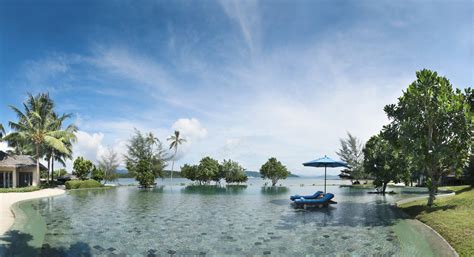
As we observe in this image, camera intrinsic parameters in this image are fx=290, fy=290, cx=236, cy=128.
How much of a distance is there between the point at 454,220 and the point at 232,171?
38565mm

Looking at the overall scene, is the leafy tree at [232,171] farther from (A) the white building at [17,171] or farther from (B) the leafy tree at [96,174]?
(A) the white building at [17,171]

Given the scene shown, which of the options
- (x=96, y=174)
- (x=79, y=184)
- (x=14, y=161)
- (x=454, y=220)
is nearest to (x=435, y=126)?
(x=454, y=220)

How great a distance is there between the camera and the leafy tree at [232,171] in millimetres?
47219

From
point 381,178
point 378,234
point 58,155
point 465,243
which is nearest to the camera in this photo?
point 465,243

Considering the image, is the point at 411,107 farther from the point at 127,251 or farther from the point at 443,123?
the point at 127,251

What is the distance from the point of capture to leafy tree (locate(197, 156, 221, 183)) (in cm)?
4463

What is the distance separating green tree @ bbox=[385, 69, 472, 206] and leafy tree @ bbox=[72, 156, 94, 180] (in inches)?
1423

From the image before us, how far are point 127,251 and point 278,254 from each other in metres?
4.27

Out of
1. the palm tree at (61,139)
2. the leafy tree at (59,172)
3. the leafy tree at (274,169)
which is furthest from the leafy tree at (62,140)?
the leafy tree at (274,169)

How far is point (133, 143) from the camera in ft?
166

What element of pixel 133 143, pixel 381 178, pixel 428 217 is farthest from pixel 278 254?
pixel 133 143

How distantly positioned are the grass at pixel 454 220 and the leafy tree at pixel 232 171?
33.7m

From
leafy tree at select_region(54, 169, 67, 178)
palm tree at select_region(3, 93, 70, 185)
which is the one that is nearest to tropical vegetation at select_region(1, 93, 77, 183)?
palm tree at select_region(3, 93, 70, 185)

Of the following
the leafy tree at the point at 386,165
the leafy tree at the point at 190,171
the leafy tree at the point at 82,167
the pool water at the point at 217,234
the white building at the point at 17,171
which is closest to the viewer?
the pool water at the point at 217,234
